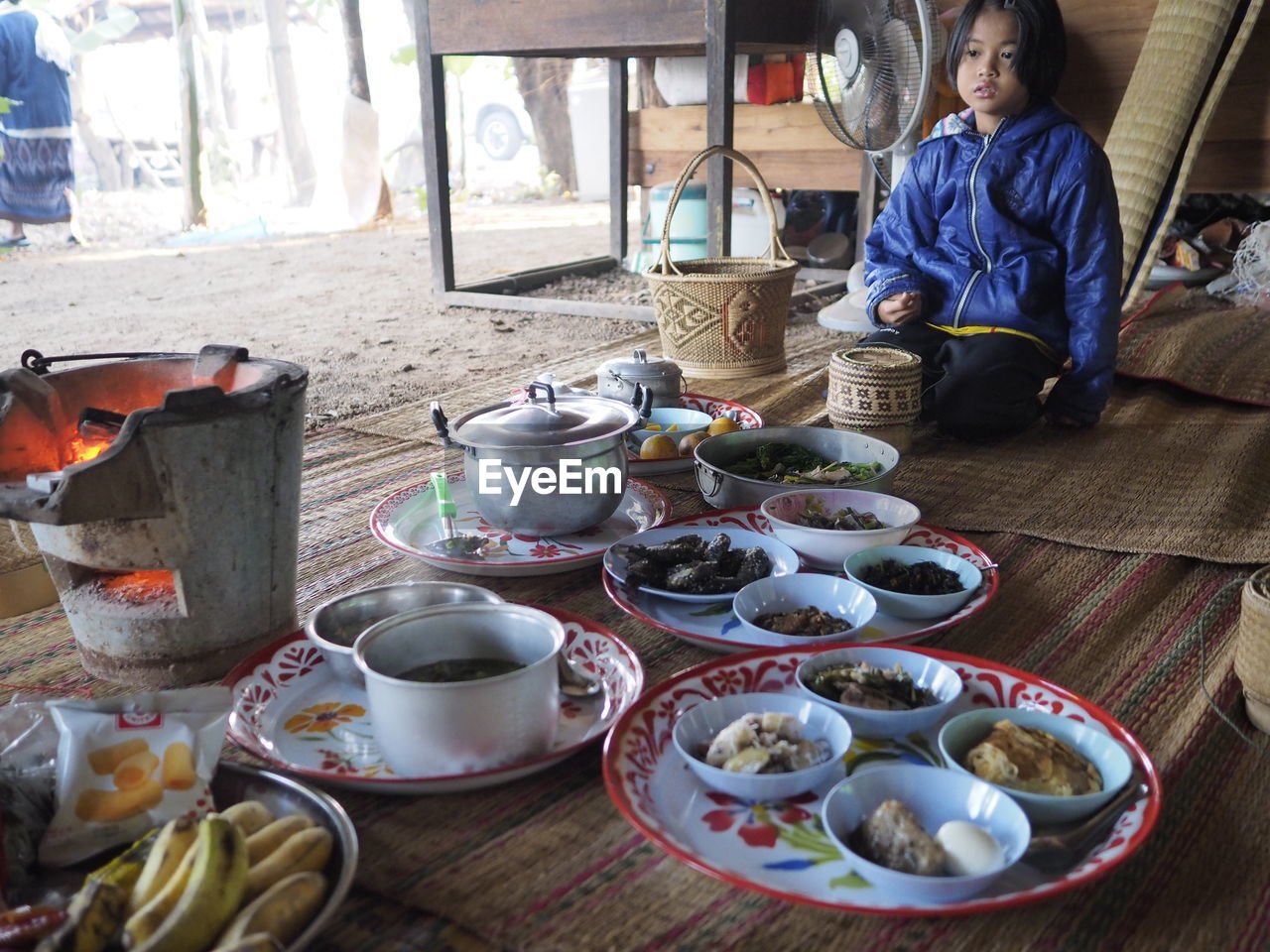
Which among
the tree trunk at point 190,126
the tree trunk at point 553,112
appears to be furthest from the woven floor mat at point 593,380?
the tree trunk at point 553,112

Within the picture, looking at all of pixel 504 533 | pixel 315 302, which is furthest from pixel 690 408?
pixel 315 302

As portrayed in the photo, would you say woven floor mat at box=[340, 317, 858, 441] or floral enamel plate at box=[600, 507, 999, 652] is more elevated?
woven floor mat at box=[340, 317, 858, 441]

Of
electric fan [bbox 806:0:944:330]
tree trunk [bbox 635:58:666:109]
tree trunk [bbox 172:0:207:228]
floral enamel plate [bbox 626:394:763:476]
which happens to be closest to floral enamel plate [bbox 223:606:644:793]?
floral enamel plate [bbox 626:394:763:476]

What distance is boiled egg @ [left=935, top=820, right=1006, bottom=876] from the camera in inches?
35.7

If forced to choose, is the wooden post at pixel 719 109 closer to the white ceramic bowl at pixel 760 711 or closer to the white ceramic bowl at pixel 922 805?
the white ceramic bowl at pixel 760 711

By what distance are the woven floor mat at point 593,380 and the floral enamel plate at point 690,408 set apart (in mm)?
448

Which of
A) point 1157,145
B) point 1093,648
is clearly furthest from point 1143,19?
point 1093,648

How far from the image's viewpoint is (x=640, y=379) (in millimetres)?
2453

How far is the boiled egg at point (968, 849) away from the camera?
907mm

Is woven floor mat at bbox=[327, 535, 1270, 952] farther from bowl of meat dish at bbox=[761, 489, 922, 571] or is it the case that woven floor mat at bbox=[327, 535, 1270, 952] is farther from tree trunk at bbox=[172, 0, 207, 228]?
tree trunk at bbox=[172, 0, 207, 228]

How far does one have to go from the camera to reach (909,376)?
7.58 ft

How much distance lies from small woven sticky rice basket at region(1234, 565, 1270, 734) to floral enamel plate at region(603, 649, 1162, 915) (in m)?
0.23

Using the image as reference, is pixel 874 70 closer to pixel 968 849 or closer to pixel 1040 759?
pixel 1040 759

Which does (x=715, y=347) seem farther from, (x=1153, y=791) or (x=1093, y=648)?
(x=1153, y=791)
